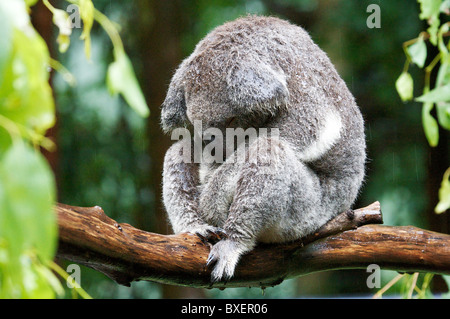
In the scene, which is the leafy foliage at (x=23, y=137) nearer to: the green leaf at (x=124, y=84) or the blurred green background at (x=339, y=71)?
the green leaf at (x=124, y=84)

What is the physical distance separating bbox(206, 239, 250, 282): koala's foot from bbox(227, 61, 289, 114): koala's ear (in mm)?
865


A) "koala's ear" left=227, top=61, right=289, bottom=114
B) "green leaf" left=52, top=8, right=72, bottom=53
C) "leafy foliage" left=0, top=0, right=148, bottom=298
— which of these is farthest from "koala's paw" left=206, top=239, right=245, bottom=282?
"leafy foliage" left=0, top=0, right=148, bottom=298

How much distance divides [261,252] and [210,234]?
1.19 feet

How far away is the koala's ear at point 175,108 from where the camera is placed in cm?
363

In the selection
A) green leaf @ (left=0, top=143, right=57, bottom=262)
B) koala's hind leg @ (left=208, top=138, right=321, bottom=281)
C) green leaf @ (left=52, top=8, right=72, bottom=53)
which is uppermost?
green leaf @ (left=52, top=8, right=72, bottom=53)

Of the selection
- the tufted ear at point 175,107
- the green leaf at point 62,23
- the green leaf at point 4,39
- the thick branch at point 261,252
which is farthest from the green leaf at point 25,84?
the tufted ear at point 175,107

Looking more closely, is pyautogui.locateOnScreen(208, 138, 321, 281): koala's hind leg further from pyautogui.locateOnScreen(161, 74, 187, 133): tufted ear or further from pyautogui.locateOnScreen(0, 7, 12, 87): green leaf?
pyautogui.locateOnScreen(0, 7, 12, 87): green leaf

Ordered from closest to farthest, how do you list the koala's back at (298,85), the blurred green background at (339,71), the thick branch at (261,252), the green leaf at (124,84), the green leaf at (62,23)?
1. the green leaf at (124,84)
2. the green leaf at (62,23)
3. the thick branch at (261,252)
4. the koala's back at (298,85)
5. the blurred green background at (339,71)

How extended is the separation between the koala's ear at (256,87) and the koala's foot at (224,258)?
865 mm

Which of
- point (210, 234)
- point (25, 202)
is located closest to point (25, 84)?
point (25, 202)

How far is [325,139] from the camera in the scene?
3.38m

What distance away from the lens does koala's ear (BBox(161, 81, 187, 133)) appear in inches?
143

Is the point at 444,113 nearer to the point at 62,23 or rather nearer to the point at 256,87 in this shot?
the point at 256,87
